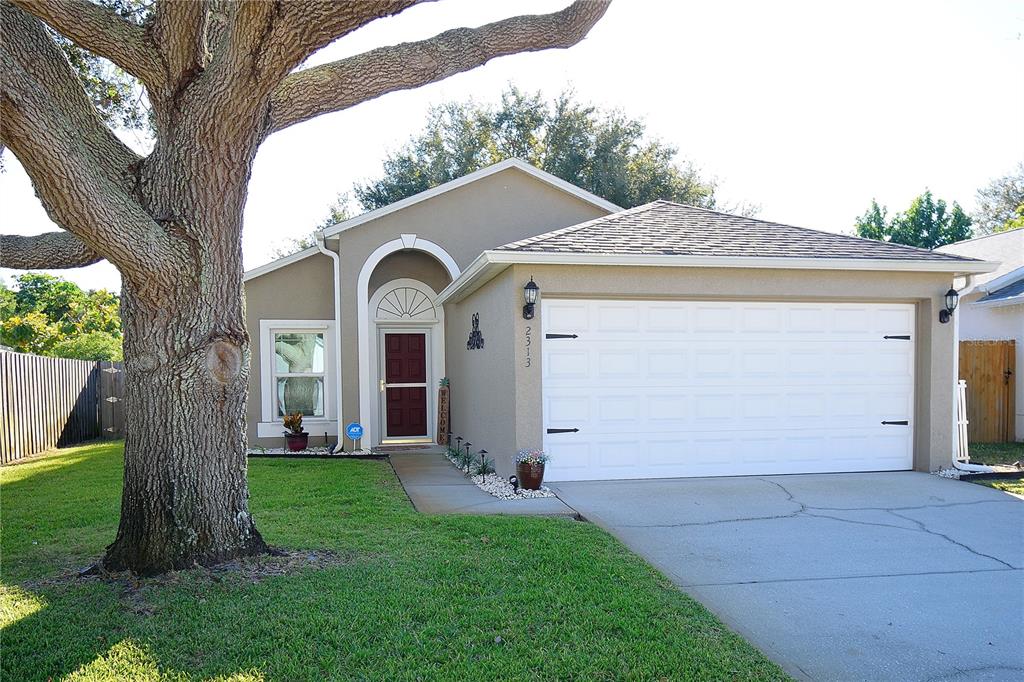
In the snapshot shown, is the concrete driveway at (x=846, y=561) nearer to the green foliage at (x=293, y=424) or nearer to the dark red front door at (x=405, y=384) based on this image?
the dark red front door at (x=405, y=384)

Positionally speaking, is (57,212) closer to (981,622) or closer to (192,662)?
(192,662)

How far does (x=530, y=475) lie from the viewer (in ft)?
25.3

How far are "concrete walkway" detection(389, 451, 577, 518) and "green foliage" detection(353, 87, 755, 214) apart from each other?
16.6 metres

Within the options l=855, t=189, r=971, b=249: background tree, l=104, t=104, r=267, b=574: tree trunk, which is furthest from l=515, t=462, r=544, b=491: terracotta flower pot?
l=855, t=189, r=971, b=249: background tree

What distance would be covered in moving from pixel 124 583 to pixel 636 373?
5.71 metres

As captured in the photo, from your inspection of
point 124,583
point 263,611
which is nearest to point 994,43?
point 263,611

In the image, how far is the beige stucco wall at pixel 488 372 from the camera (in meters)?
8.35

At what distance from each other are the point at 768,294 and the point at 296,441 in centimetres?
830

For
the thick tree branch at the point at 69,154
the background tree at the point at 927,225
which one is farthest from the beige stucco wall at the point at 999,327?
the background tree at the point at 927,225

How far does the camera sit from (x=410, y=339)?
13797 mm

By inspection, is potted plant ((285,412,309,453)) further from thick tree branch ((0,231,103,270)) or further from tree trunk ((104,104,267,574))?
tree trunk ((104,104,267,574))

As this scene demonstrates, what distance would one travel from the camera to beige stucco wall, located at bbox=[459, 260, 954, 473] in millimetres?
8078

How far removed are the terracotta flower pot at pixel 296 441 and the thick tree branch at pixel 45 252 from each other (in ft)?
23.4

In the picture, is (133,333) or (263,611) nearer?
(263,611)
